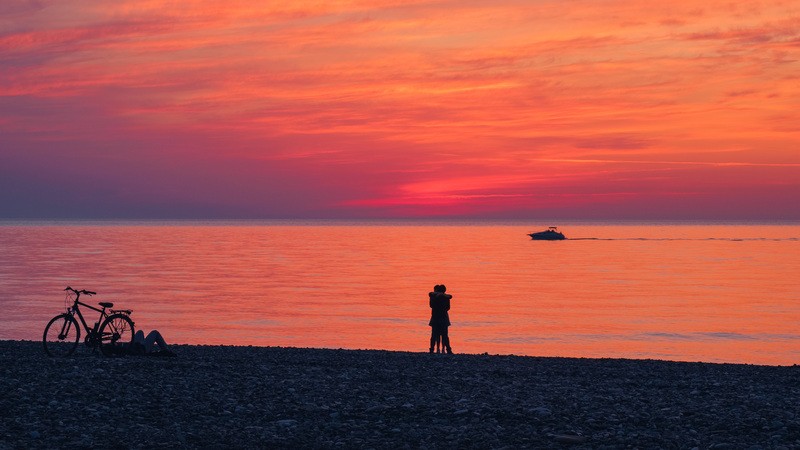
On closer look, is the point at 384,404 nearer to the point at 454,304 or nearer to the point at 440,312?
the point at 440,312

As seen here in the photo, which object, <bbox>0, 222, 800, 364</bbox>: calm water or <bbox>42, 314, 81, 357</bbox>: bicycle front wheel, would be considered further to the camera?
<bbox>0, 222, 800, 364</bbox>: calm water

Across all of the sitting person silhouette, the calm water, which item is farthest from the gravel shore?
the calm water

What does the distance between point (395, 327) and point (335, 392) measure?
26936 mm

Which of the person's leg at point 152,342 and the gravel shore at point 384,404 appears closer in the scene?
the gravel shore at point 384,404

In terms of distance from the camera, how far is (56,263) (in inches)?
3634

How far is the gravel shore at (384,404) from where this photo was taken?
13.5 meters

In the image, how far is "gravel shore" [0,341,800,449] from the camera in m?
13.5

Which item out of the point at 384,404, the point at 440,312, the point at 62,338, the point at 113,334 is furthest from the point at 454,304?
the point at 384,404

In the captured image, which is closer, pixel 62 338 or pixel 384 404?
pixel 384 404

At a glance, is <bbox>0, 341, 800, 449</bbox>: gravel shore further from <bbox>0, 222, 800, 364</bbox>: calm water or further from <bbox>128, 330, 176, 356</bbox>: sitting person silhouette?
<bbox>0, 222, 800, 364</bbox>: calm water

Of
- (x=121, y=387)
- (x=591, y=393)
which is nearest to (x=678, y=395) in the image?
(x=591, y=393)

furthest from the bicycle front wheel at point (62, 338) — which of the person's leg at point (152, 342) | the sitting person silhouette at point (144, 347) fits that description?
the person's leg at point (152, 342)

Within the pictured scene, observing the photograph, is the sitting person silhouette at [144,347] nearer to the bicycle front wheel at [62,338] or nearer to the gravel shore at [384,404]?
the gravel shore at [384,404]

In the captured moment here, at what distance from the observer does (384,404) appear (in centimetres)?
1599
